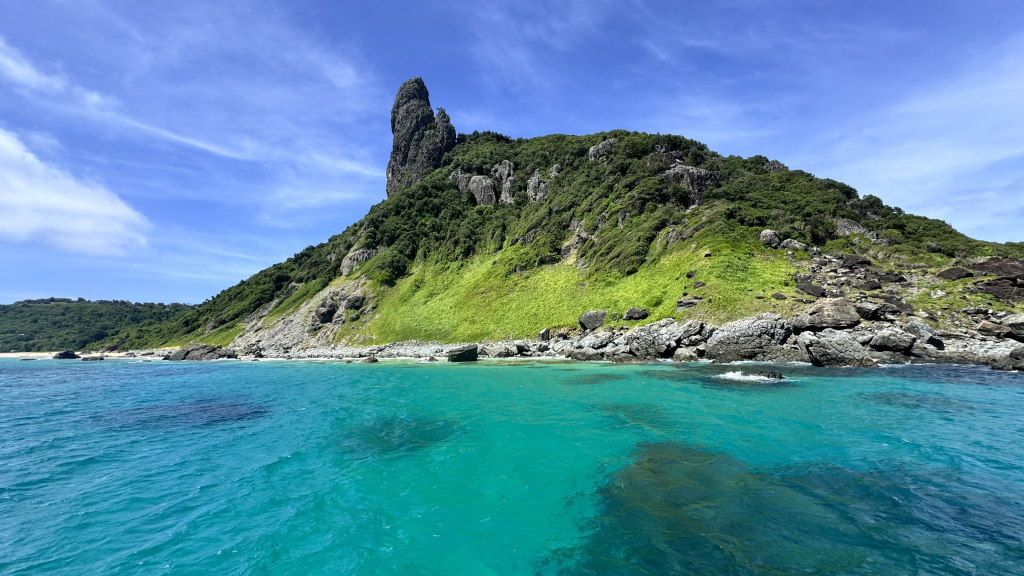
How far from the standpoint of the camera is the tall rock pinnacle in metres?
129

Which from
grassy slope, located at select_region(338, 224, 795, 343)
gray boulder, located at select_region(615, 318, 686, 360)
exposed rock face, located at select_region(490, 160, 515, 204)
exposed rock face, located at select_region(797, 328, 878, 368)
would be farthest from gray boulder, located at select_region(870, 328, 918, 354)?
exposed rock face, located at select_region(490, 160, 515, 204)

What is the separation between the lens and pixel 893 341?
1275 inches

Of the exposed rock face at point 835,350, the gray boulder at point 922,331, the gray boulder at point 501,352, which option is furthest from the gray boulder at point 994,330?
the gray boulder at point 501,352

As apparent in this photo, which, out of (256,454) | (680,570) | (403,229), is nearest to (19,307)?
(403,229)

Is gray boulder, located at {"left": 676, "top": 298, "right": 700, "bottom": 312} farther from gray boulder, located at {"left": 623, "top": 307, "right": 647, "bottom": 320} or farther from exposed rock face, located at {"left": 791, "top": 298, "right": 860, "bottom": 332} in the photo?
exposed rock face, located at {"left": 791, "top": 298, "right": 860, "bottom": 332}

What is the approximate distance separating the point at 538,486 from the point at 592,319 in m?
45.3

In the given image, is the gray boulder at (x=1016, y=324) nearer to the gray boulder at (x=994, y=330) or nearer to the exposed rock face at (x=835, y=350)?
the gray boulder at (x=994, y=330)

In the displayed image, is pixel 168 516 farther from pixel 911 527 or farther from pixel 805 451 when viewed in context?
pixel 805 451

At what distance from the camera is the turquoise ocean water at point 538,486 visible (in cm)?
791

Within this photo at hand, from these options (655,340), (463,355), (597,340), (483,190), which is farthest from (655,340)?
(483,190)

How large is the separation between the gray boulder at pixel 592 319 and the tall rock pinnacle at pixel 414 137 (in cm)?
8926

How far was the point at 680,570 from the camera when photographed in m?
7.14

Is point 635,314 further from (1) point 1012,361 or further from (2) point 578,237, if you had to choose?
(2) point 578,237

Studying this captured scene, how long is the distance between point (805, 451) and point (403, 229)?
103 meters
